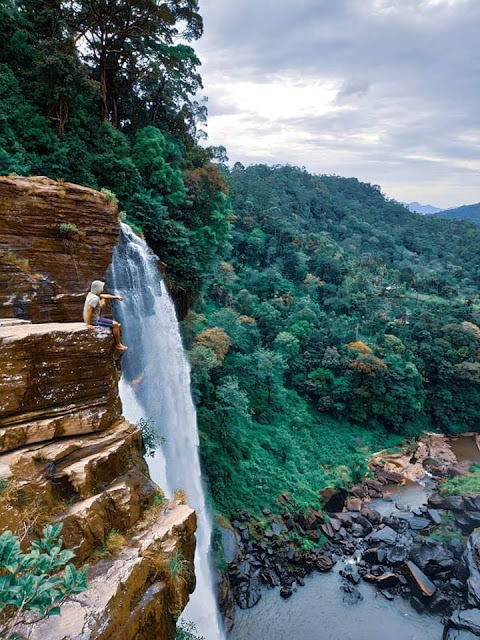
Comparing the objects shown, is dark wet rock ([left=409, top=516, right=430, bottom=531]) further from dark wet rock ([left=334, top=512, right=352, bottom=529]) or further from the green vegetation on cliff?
the green vegetation on cliff

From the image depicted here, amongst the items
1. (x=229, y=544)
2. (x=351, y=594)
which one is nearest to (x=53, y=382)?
(x=229, y=544)

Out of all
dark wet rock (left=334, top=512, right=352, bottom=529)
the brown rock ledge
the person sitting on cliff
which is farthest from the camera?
dark wet rock (left=334, top=512, right=352, bottom=529)

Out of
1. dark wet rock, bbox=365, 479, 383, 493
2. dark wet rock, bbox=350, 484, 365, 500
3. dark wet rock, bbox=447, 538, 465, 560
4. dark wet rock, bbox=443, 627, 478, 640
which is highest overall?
dark wet rock, bbox=443, 627, 478, 640

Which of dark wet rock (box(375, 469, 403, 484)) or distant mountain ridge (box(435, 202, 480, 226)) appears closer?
dark wet rock (box(375, 469, 403, 484))

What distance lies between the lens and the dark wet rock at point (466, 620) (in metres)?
12.2

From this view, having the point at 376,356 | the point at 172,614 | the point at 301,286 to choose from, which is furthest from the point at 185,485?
the point at 301,286

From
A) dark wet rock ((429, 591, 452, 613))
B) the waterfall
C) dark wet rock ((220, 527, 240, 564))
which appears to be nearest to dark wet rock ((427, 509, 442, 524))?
dark wet rock ((429, 591, 452, 613))

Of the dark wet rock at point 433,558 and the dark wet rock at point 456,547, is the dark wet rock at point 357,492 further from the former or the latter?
the dark wet rock at point 456,547

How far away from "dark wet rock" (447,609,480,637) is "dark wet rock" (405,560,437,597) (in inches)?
40.0

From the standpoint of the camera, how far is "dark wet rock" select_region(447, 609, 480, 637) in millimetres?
12219

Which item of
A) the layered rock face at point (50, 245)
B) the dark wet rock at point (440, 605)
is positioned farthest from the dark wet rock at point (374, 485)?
the layered rock face at point (50, 245)

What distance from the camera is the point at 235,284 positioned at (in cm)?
3003

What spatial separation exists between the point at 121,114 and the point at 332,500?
20.1 m

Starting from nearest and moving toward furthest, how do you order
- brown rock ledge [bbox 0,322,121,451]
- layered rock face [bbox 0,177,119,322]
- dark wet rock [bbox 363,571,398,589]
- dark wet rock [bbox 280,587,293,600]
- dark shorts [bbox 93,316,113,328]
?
brown rock ledge [bbox 0,322,121,451] → dark shorts [bbox 93,316,113,328] → layered rock face [bbox 0,177,119,322] → dark wet rock [bbox 280,587,293,600] → dark wet rock [bbox 363,571,398,589]
